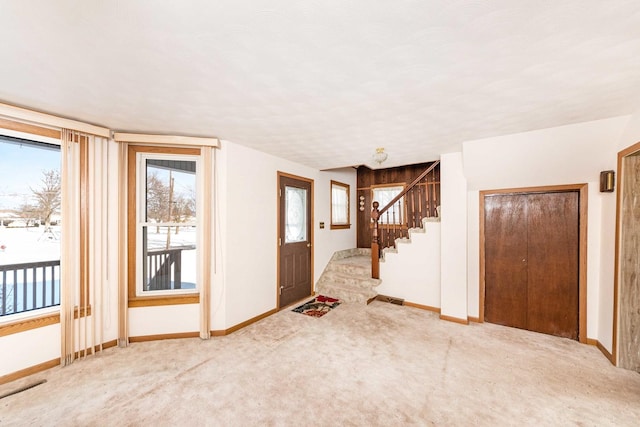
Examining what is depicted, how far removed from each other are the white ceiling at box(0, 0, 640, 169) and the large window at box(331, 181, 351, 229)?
9.73ft

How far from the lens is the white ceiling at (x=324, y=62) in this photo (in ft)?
3.94

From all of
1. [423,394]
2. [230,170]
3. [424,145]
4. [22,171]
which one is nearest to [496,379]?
[423,394]

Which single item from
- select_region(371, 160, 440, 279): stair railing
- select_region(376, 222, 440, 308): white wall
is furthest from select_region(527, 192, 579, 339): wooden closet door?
select_region(371, 160, 440, 279): stair railing

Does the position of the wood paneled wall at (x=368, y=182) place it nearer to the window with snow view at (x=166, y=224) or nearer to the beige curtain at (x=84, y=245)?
the window with snow view at (x=166, y=224)

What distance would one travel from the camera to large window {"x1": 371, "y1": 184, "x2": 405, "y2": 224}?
553 centimetres

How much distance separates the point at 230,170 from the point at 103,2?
7.19ft

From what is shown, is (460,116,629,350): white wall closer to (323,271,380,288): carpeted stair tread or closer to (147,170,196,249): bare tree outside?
(323,271,380,288): carpeted stair tread

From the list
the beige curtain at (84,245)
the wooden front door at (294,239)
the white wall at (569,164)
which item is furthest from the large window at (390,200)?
the beige curtain at (84,245)

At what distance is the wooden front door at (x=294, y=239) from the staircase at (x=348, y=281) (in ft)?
1.24

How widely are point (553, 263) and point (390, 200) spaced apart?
3132mm

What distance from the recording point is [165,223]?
3129mm

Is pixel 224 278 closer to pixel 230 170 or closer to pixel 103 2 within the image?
pixel 230 170

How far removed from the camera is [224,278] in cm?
322

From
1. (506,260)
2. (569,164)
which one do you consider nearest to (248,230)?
(506,260)
